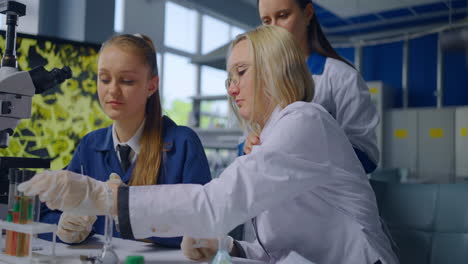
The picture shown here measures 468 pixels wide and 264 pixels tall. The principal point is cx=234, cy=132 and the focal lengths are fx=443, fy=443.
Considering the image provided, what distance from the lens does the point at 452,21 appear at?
21.0ft

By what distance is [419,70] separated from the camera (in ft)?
23.0

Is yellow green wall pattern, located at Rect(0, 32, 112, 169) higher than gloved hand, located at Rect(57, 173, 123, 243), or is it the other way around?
yellow green wall pattern, located at Rect(0, 32, 112, 169)

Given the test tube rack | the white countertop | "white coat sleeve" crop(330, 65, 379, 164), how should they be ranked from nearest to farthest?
the test tube rack → the white countertop → "white coat sleeve" crop(330, 65, 379, 164)

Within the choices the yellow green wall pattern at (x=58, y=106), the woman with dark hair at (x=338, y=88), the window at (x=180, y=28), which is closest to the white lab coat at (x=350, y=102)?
the woman with dark hair at (x=338, y=88)

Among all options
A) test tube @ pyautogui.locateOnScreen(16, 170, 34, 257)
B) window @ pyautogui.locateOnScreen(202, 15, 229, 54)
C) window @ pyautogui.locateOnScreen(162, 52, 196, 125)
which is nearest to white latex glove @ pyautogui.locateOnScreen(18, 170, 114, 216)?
test tube @ pyautogui.locateOnScreen(16, 170, 34, 257)

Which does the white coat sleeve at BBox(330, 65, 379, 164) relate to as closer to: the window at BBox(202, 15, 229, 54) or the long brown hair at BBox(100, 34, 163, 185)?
the long brown hair at BBox(100, 34, 163, 185)

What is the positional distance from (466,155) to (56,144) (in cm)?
550

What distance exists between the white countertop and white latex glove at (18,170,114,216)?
0.62 feet

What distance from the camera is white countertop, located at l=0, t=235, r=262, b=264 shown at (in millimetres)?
939

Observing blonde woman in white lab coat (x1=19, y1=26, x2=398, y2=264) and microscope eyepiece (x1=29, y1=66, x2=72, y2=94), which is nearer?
blonde woman in white lab coat (x1=19, y1=26, x2=398, y2=264)

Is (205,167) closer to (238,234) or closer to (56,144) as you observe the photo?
(238,234)

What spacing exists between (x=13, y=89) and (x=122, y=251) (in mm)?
441

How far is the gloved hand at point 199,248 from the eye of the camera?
915 mm

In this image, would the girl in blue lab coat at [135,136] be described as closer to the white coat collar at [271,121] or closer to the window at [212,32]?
the white coat collar at [271,121]
